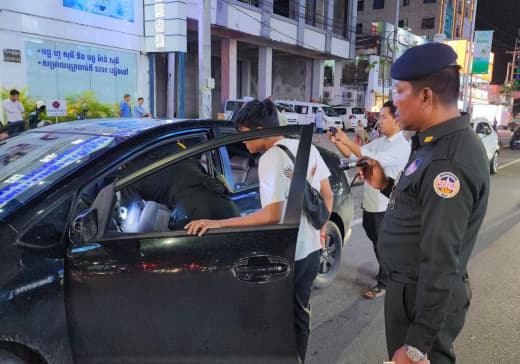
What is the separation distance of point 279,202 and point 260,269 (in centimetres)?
34

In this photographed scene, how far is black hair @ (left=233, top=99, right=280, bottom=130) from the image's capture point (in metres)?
2.20

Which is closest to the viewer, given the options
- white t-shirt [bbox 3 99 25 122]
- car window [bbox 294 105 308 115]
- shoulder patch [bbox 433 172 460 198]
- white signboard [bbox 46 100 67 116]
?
shoulder patch [bbox 433 172 460 198]

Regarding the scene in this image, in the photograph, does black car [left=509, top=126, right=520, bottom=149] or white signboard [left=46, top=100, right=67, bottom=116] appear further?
black car [left=509, top=126, right=520, bottom=149]

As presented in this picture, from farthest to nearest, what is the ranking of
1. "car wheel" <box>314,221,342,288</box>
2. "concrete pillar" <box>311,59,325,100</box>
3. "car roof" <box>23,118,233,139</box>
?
1. "concrete pillar" <box>311,59,325,100</box>
2. "car wheel" <box>314,221,342,288</box>
3. "car roof" <box>23,118,233,139</box>

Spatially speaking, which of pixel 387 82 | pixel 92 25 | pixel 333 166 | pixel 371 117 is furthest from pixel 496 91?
pixel 333 166

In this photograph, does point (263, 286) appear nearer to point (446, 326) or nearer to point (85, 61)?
point (446, 326)

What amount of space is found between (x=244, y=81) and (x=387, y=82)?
1257 cm

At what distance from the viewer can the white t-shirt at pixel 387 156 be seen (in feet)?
10.1

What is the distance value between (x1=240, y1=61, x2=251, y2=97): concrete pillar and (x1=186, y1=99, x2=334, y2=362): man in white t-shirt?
2887cm

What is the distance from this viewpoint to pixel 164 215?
2.52 metres

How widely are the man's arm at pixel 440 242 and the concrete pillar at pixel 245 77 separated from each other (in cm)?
2986

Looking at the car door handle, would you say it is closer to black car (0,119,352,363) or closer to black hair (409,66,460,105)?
black car (0,119,352,363)

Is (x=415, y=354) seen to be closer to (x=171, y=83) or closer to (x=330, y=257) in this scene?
(x=330, y=257)

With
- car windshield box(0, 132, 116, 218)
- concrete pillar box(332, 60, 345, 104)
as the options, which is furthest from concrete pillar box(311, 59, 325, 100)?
car windshield box(0, 132, 116, 218)
